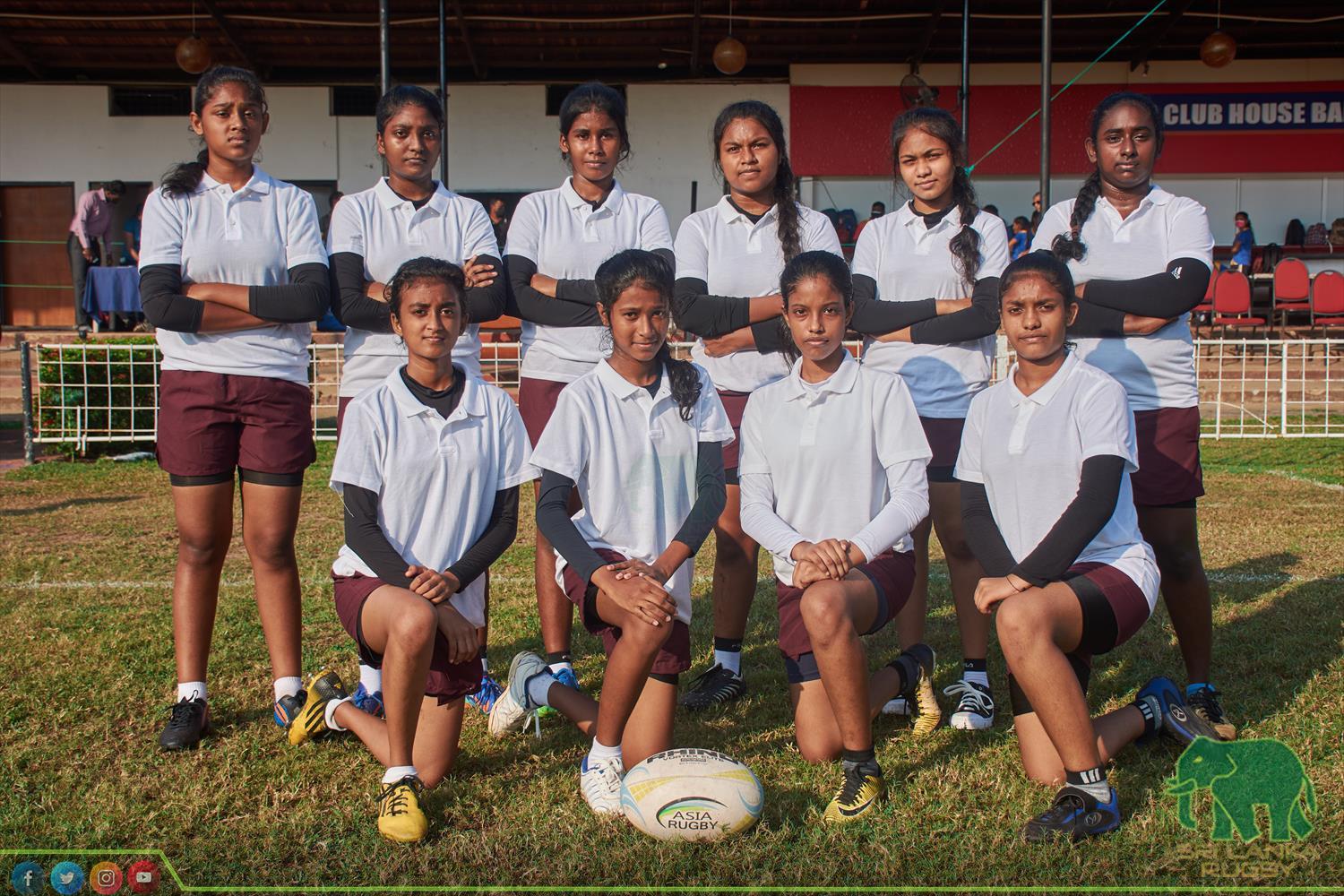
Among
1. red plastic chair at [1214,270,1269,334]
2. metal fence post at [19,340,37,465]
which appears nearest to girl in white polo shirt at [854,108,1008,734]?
metal fence post at [19,340,37,465]

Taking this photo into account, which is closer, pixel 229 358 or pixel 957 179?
pixel 229 358

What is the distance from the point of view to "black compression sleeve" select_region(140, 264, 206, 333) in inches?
145

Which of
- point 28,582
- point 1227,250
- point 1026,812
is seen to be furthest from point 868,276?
point 1227,250

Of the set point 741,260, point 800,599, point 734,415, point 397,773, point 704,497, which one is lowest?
point 397,773

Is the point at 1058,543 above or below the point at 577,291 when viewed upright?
below

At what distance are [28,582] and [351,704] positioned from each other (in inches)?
131

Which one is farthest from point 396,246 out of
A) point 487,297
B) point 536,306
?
point 536,306

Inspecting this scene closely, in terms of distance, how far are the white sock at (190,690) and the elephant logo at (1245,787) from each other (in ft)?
9.81

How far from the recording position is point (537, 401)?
4.29 metres

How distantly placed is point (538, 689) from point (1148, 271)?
2483mm

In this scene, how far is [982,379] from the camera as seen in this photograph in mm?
4141

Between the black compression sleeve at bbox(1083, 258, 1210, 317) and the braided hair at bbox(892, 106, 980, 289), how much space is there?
45cm

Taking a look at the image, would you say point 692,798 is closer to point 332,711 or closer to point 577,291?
point 332,711

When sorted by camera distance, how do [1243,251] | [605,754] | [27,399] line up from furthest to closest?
[1243,251], [27,399], [605,754]
